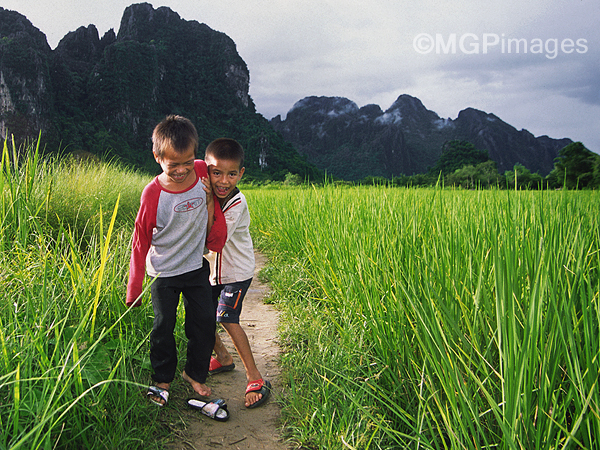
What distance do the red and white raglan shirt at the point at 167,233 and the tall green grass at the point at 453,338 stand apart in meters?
0.79

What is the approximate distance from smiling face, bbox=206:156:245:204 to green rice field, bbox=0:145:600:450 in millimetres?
604

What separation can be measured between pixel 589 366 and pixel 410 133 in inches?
4687

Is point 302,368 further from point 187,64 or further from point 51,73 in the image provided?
point 187,64

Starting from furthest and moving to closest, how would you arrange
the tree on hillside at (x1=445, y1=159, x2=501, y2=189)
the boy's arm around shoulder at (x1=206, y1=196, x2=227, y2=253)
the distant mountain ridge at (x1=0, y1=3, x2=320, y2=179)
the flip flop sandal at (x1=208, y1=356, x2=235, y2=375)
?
the distant mountain ridge at (x1=0, y1=3, x2=320, y2=179) → the tree on hillside at (x1=445, y1=159, x2=501, y2=189) → the flip flop sandal at (x1=208, y1=356, x2=235, y2=375) → the boy's arm around shoulder at (x1=206, y1=196, x2=227, y2=253)

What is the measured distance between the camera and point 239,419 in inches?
66.4

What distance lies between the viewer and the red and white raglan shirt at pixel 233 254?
6.31 feet

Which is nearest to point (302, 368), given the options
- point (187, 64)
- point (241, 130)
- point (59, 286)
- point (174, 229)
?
point (174, 229)

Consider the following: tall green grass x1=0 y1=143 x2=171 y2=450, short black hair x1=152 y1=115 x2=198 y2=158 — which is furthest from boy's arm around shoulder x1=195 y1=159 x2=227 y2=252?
tall green grass x1=0 y1=143 x2=171 y2=450

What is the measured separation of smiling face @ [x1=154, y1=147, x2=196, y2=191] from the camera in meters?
1.61

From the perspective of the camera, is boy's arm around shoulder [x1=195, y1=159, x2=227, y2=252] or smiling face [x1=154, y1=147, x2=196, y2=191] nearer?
smiling face [x1=154, y1=147, x2=196, y2=191]

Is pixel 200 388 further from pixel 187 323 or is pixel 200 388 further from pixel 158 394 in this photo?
pixel 187 323

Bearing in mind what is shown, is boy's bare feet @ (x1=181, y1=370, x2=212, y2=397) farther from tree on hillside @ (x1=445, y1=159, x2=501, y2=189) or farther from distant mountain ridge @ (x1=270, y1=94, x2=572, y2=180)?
distant mountain ridge @ (x1=270, y1=94, x2=572, y2=180)

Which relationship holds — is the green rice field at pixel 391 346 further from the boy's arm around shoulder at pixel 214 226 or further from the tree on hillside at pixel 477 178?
the tree on hillside at pixel 477 178

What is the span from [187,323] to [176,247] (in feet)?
1.38
